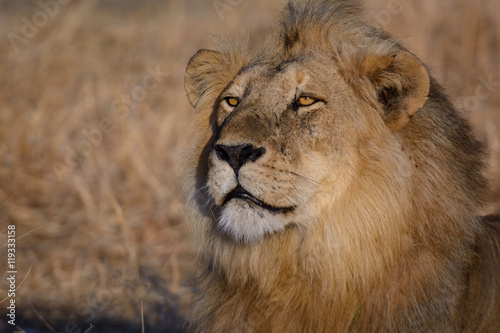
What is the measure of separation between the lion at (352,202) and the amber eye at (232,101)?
213 mm

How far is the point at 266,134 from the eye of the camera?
3244 mm

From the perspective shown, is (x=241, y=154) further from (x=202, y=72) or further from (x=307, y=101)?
(x=202, y=72)

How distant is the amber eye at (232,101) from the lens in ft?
A: 12.4

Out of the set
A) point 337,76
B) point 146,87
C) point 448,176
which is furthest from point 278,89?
point 146,87

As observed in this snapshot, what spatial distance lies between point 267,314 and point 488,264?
1276 mm

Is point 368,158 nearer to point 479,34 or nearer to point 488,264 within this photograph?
point 488,264

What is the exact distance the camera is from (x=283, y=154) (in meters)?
3.23

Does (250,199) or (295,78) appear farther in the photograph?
(295,78)

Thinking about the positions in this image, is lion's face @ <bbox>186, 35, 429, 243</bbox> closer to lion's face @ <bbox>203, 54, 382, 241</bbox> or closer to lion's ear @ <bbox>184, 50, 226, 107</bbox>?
lion's face @ <bbox>203, 54, 382, 241</bbox>

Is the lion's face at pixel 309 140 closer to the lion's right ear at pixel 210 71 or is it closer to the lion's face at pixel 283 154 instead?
the lion's face at pixel 283 154

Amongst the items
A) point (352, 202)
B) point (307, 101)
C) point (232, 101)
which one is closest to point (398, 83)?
point (307, 101)

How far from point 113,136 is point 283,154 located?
6271 millimetres

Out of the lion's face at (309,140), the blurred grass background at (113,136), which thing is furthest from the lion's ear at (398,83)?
the blurred grass background at (113,136)

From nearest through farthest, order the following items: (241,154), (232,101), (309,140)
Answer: (241,154) < (309,140) < (232,101)
